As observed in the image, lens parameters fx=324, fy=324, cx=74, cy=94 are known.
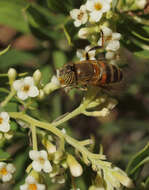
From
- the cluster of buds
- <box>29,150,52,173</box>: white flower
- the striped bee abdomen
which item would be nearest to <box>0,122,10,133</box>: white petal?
<box>29,150,52,173</box>: white flower

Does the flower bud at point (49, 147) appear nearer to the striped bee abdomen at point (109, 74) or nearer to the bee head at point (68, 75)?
the bee head at point (68, 75)

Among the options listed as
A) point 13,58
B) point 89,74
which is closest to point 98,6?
point 89,74

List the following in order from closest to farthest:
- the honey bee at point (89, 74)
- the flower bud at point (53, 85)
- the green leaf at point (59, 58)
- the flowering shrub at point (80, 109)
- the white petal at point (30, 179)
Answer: the white petal at point (30, 179) < the flowering shrub at point (80, 109) < the honey bee at point (89, 74) < the flower bud at point (53, 85) < the green leaf at point (59, 58)

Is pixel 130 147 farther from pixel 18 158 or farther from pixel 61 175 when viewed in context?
pixel 61 175

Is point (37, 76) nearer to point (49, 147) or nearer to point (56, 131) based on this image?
point (56, 131)

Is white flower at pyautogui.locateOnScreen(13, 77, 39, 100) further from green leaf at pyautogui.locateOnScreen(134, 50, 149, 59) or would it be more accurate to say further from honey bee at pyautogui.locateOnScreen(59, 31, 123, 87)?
green leaf at pyautogui.locateOnScreen(134, 50, 149, 59)

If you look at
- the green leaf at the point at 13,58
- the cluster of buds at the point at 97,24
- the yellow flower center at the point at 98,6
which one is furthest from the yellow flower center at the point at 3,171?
the green leaf at the point at 13,58
